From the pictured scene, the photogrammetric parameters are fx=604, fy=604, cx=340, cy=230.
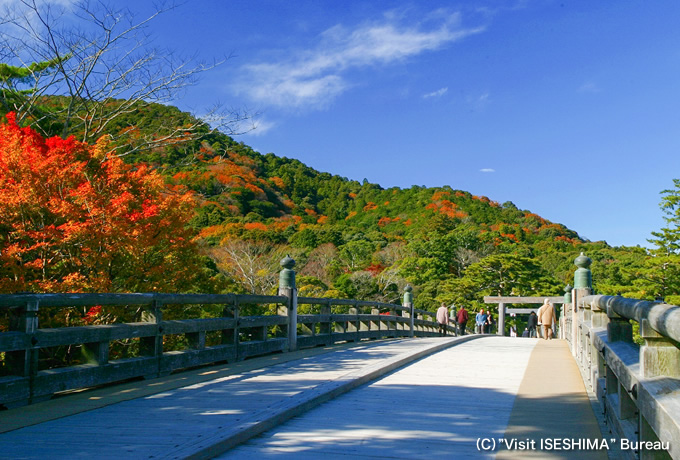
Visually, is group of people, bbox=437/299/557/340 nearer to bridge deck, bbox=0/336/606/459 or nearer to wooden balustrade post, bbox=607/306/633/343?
bridge deck, bbox=0/336/606/459

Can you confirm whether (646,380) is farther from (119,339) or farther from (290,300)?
(290,300)

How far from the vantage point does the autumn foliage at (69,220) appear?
9.62 metres

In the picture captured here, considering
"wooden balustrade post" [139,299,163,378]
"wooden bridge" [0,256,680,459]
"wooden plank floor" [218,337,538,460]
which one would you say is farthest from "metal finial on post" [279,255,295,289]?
"wooden balustrade post" [139,299,163,378]

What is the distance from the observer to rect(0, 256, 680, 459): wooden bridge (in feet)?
11.7

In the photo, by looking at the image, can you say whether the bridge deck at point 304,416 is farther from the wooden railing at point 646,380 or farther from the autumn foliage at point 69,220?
the autumn foliage at point 69,220

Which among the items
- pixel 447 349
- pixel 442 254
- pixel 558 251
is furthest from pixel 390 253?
pixel 447 349

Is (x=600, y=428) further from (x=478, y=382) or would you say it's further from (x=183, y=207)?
(x=183, y=207)

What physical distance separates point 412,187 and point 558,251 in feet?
90.3

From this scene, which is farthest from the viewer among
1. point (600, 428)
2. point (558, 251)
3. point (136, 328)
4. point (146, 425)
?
point (558, 251)

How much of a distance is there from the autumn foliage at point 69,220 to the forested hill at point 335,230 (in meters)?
1.76

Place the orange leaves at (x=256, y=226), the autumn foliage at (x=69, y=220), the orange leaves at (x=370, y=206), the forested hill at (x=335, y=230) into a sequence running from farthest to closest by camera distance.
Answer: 1. the orange leaves at (x=370, y=206)
2. the orange leaves at (x=256, y=226)
3. the forested hill at (x=335, y=230)
4. the autumn foliage at (x=69, y=220)

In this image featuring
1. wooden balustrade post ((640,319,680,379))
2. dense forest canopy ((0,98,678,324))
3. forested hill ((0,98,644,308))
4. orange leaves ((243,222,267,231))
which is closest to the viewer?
wooden balustrade post ((640,319,680,379))

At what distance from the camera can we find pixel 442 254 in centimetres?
4706

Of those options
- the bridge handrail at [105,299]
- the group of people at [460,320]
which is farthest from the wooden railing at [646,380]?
the group of people at [460,320]
